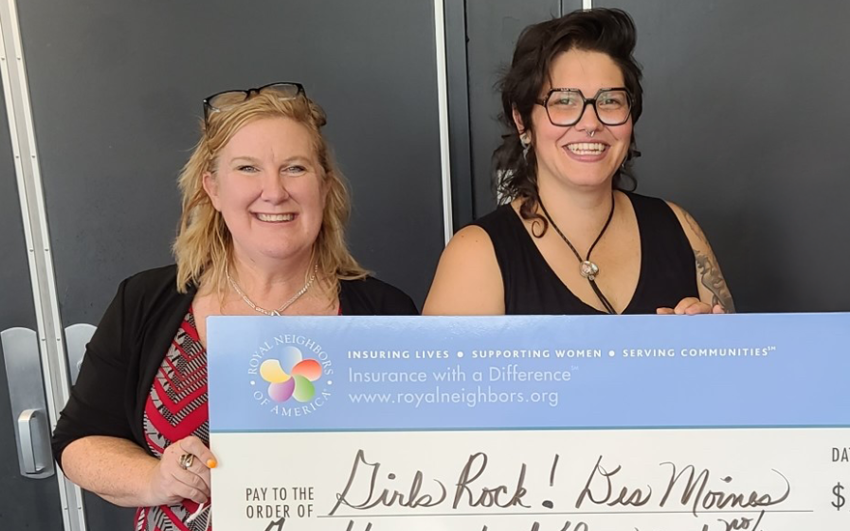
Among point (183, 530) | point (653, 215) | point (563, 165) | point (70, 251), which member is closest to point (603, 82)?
point (563, 165)

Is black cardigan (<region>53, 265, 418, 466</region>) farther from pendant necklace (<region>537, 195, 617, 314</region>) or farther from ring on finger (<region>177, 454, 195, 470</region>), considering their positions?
pendant necklace (<region>537, 195, 617, 314</region>)

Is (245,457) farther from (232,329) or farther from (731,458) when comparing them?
(731,458)

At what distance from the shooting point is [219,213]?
4.10 feet

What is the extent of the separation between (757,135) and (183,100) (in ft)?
4.27

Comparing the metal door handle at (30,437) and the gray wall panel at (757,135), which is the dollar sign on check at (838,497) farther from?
the metal door handle at (30,437)

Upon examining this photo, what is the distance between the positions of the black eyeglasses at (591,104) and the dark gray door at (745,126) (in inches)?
20.6

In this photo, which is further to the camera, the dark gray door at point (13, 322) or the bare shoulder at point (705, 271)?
the dark gray door at point (13, 322)

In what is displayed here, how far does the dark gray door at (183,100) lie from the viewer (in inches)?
67.5

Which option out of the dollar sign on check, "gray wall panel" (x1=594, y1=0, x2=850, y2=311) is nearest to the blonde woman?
the dollar sign on check

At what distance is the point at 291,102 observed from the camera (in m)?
1.19

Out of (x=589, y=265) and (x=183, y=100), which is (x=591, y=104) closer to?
(x=589, y=265)

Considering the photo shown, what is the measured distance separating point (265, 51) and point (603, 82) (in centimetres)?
82

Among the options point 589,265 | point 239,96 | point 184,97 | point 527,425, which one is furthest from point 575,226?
point 184,97

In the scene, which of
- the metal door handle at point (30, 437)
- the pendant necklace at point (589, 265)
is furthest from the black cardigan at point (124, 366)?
the metal door handle at point (30, 437)
